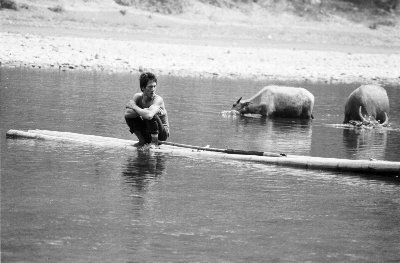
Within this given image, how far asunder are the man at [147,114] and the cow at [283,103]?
685 centimetres

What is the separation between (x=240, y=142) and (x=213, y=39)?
32.7 meters

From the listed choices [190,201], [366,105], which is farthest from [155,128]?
[366,105]

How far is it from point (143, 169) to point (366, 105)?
27.9 ft

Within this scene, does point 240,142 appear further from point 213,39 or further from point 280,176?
point 213,39

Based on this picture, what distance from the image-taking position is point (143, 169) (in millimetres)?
13570

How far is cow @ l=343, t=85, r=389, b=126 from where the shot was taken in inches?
827

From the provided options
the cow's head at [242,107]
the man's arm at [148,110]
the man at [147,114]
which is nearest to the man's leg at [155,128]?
the man at [147,114]

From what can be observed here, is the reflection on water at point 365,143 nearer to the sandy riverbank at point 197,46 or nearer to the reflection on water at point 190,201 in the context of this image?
the reflection on water at point 190,201

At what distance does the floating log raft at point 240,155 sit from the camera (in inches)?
545

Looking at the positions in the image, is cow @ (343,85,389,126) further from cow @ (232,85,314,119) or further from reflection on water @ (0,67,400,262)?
reflection on water @ (0,67,400,262)

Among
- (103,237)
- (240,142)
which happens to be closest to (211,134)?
(240,142)

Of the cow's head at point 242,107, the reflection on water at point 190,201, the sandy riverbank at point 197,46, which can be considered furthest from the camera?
the sandy riverbank at point 197,46

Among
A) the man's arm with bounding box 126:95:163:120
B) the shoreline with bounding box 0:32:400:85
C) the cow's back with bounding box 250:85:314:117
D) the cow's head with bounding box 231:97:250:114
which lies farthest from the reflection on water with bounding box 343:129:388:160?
the shoreline with bounding box 0:32:400:85

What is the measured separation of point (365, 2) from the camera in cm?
6706
